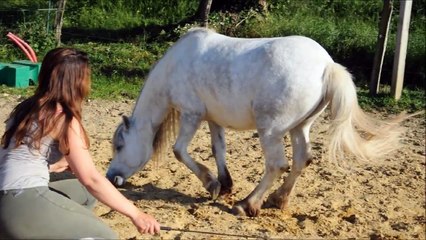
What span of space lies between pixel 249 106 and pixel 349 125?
682 millimetres

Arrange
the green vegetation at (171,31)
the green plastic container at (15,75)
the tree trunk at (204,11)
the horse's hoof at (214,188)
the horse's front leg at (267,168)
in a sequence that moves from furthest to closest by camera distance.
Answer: the tree trunk at (204,11) < the green vegetation at (171,31) < the green plastic container at (15,75) < the horse's hoof at (214,188) < the horse's front leg at (267,168)

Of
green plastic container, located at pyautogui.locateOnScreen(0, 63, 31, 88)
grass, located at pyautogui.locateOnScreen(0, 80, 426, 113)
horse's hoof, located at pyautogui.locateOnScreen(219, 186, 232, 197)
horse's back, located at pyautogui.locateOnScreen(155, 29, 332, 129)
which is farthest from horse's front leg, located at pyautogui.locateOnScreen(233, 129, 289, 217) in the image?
green plastic container, located at pyautogui.locateOnScreen(0, 63, 31, 88)

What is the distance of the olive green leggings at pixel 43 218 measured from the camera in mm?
3027

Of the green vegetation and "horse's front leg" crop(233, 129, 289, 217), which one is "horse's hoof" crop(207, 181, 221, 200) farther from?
the green vegetation

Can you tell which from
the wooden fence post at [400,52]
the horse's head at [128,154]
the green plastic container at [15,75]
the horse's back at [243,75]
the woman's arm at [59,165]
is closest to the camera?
the woman's arm at [59,165]

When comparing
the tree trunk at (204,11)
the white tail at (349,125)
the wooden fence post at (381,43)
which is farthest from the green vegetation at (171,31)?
the white tail at (349,125)

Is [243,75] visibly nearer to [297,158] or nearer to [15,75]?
[297,158]

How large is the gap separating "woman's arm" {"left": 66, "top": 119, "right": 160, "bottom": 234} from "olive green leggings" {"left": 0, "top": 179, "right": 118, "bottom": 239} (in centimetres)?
13

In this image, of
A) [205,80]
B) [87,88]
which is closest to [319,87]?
[205,80]

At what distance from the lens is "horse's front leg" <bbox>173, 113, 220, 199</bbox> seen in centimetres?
513

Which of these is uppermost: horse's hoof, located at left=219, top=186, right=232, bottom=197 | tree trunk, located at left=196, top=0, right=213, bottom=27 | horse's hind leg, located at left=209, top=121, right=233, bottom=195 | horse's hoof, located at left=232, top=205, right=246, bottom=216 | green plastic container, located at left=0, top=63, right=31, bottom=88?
tree trunk, located at left=196, top=0, right=213, bottom=27

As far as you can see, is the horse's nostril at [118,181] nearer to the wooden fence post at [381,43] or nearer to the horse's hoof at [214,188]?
the horse's hoof at [214,188]

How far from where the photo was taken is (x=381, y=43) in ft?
27.9

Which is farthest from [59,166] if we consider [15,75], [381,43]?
[381,43]
